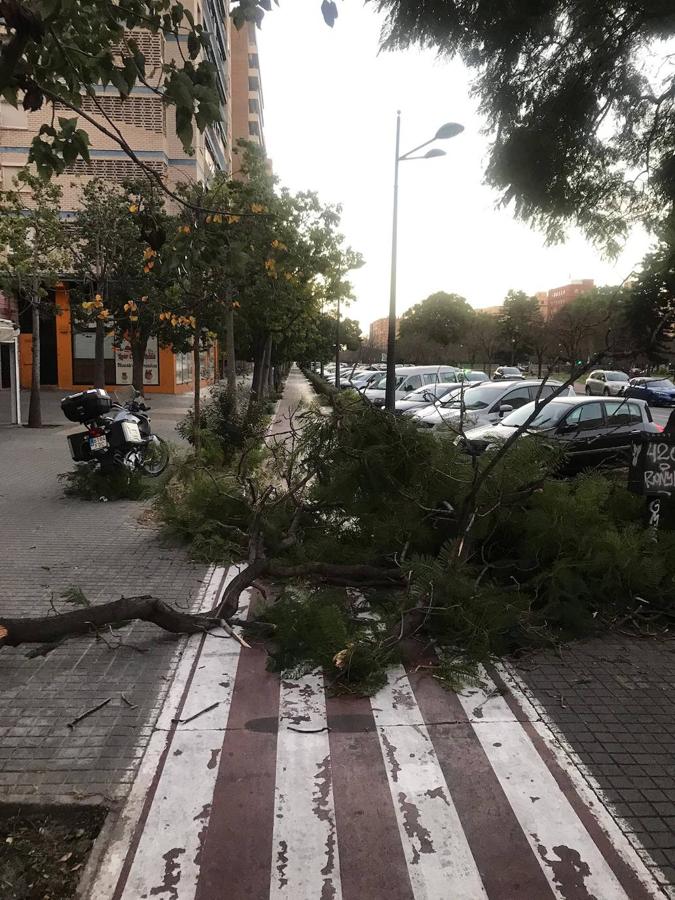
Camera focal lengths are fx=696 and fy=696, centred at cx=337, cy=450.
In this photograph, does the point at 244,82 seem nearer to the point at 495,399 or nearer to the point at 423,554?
the point at 495,399

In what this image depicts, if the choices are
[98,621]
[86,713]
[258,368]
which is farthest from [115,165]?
[86,713]

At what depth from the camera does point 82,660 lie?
183 inches

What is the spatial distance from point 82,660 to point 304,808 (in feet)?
7.12

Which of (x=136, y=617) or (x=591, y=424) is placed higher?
(x=591, y=424)

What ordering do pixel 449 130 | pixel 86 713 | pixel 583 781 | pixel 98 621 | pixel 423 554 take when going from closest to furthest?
pixel 583 781 → pixel 86 713 → pixel 98 621 → pixel 423 554 → pixel 449 130

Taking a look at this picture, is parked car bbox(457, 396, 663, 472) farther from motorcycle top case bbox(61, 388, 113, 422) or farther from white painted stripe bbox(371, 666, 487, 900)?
white painted stripe bbox(371, 666, 487, 900)

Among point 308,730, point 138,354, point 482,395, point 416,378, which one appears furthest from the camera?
point 416,378

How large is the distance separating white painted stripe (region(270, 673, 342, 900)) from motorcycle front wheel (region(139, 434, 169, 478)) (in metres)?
7.66

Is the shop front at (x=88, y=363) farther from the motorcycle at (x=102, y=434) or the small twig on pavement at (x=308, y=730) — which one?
the small twig on pavement at (x=308, y=730)

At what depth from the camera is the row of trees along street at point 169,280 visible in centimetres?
Answer: 1293

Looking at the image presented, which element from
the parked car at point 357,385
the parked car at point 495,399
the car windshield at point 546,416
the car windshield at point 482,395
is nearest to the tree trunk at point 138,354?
the parked car at point 357,385

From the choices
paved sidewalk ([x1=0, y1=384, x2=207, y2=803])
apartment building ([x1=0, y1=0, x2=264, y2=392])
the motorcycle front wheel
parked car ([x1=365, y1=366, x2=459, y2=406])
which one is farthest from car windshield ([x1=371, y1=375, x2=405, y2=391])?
paved sidewalk ([x1=0, y1=384, x2=207, y2=803])

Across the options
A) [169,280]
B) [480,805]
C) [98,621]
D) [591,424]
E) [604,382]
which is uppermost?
[169,280]

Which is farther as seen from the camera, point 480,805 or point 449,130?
point 449,130
